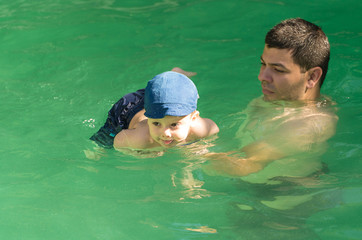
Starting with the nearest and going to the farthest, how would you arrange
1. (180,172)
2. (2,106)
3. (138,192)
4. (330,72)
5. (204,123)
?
(138,192) → (180,172) → (204,123) → (2,106) → (330,72)

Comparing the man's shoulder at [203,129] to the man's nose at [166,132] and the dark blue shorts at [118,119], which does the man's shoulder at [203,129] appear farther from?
the dark blue shorts at [118,119]

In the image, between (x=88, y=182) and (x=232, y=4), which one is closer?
(x=88, y=182)

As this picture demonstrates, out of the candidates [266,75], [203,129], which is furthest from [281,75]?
[203,129]

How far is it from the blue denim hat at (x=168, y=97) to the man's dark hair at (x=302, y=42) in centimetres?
103

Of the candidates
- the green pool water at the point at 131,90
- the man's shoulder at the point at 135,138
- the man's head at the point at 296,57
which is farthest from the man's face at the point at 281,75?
the man's shoulder at the point at 135,138

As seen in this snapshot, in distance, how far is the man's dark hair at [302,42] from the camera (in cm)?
439

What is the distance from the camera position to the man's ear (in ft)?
14.8

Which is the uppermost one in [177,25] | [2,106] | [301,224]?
[177,25]

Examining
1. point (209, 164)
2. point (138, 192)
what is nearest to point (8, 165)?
point (138, 192)

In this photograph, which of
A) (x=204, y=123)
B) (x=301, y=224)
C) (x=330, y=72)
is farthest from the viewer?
(x=330, y=72)

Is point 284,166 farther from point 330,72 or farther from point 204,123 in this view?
point 330,72

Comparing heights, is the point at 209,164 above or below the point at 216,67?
below

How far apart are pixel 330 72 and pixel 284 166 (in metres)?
2.34

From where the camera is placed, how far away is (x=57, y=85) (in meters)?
6.09
